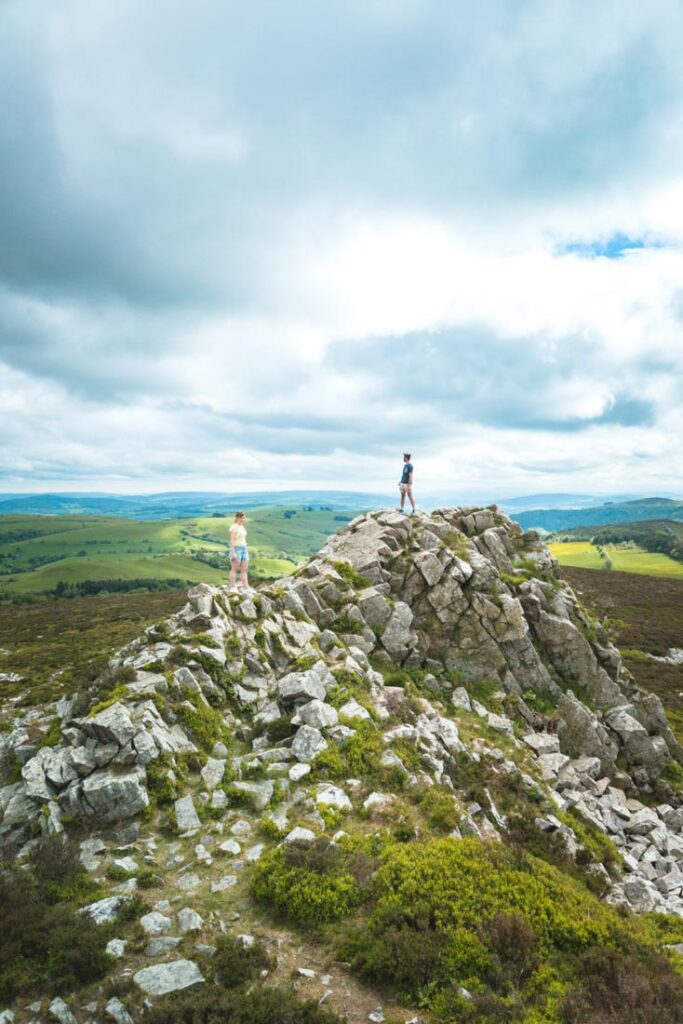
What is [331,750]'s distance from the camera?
17141 mm

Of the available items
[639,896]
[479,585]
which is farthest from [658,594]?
[639,896]

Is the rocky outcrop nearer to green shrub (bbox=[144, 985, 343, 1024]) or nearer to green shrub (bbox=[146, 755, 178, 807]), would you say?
green shrub (bbox=[146, 755, 178, 807])

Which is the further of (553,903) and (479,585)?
(479,585)

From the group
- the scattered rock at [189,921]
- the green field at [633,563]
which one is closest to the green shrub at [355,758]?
the scattered rock at [189,921]

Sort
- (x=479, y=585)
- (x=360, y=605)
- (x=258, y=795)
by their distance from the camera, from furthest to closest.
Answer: (x=479, y=585), (x=360, y=605), (x=258, y=795)

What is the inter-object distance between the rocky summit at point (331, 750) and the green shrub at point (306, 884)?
1.19 feet

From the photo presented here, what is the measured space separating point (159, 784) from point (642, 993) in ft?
40.8

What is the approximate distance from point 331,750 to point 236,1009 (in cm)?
882

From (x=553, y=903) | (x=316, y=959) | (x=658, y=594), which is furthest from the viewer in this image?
(x=658, y=594)

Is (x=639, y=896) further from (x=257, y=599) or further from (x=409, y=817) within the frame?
(x=257, y=599)

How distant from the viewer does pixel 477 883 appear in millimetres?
11734

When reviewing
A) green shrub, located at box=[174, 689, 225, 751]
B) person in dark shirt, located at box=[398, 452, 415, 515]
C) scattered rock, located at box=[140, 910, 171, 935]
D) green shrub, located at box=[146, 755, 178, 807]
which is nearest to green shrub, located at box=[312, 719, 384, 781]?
green shrub, located at box=[174, 689, 225, 751]

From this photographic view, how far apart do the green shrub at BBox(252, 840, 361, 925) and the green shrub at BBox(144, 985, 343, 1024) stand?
2.32 m

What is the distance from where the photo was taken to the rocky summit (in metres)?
11.8
